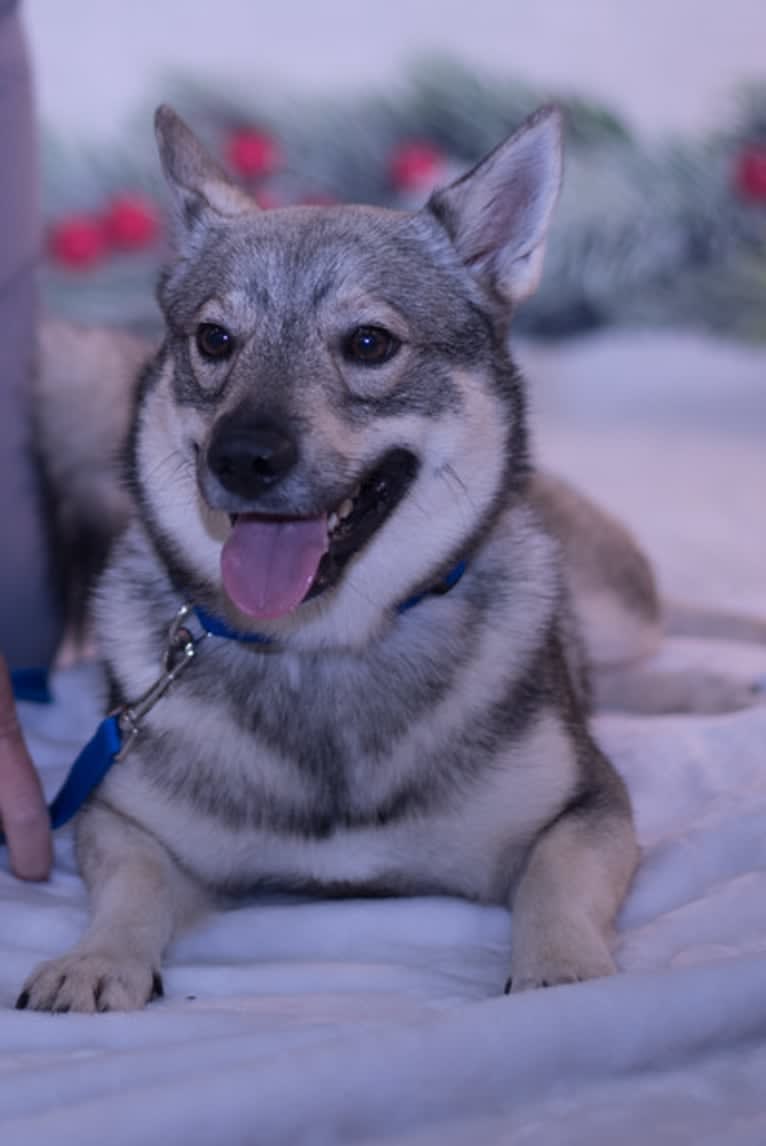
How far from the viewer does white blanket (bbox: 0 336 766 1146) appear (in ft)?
3.46

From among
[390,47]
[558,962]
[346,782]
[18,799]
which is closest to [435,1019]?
[558,962]

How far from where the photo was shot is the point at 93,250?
14.4 feet

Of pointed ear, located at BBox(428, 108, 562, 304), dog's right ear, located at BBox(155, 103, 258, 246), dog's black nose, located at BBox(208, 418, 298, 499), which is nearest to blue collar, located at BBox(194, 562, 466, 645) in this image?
dog's black nose, located at BBox(208, 418, 298, 499)

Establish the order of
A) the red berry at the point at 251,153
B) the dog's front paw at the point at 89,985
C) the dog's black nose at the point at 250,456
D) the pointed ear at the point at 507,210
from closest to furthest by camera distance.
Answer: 1. the dog's front paw at the point at 89,985
2. the dog's black nose at the point at 250,456
3. the pointed ear at the point at 507,210
4. the red berry at the point at 251,153

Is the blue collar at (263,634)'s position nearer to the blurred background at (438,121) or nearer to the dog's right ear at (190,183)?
the dog's right ear at (190,183)

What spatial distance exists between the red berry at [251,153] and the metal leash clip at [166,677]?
3005mm

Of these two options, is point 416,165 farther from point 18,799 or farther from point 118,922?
point 118,922

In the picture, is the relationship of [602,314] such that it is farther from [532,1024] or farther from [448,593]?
[532,1024]

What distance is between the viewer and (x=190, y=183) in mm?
1829

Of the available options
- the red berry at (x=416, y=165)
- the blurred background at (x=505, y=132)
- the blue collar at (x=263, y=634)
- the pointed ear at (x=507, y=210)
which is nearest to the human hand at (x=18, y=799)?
the blue collar at (x=263, y=634)

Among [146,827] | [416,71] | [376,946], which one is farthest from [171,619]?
[416,71]

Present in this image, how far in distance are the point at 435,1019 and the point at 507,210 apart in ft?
3.36

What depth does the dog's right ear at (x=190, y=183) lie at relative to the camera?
5.89ft

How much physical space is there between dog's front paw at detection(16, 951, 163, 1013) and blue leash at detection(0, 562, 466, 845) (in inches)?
13.3
